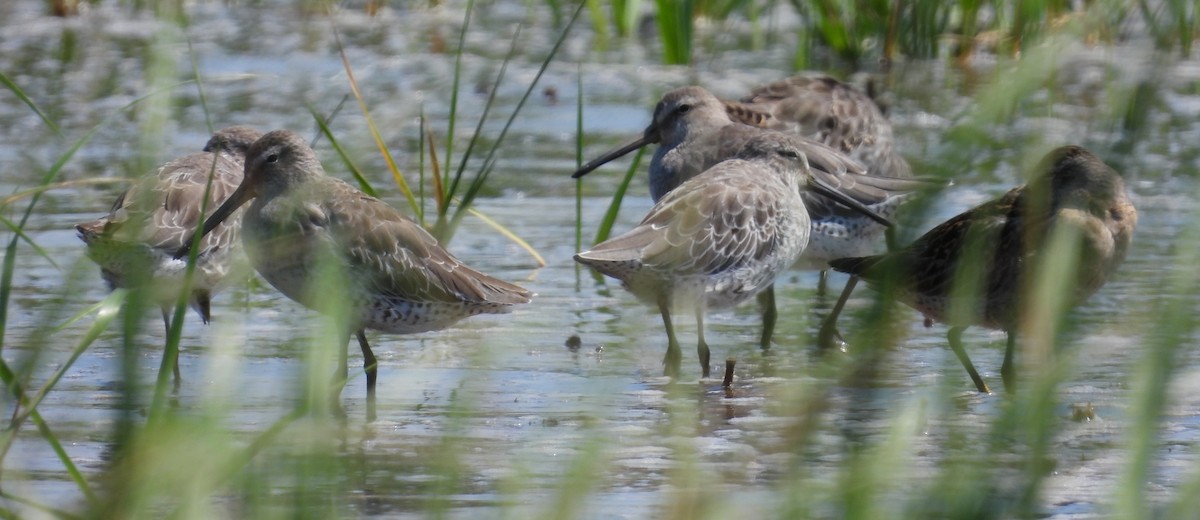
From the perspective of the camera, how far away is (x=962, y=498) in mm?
2379

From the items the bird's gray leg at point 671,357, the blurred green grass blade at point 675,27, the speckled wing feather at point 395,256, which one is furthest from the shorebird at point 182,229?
the blurred green grass blade at point 675,27

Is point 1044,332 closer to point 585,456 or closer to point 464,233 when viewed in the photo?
point 585,456

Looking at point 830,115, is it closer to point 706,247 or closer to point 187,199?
point 706,247

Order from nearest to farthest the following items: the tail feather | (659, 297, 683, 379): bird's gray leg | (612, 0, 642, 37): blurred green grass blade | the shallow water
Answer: the shallow water < the tail feather < (659, 297, 683, 379): bird's gray leg < (612, 0, 642, 37): blurred green grass blade

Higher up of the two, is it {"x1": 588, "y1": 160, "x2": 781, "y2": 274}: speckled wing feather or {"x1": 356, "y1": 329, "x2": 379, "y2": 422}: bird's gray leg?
{"x1": 588, "y1": 160, "x2": 781, "y2": 274}: speckled wing feather

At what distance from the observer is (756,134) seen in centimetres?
696

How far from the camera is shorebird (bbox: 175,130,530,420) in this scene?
5332 millimetres

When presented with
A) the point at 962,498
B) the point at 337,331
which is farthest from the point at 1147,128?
the point at 337,331

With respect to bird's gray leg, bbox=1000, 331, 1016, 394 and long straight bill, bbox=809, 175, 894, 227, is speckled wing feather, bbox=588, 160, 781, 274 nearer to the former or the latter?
long straight bill, bbox=809, 175, 894, 227

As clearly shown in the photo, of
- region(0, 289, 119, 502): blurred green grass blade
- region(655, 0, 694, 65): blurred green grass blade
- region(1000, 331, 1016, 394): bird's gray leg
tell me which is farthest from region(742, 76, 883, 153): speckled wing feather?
region(0, 289, 119, 502): blurred green grass blade

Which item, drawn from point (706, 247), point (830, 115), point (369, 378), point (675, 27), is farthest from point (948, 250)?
point (675, 27)

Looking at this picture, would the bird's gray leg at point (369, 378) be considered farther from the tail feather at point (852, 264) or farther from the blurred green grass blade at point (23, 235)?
the tail feather at point (852, 264)

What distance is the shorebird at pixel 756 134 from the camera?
22.5ft

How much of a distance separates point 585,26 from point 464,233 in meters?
5.10
